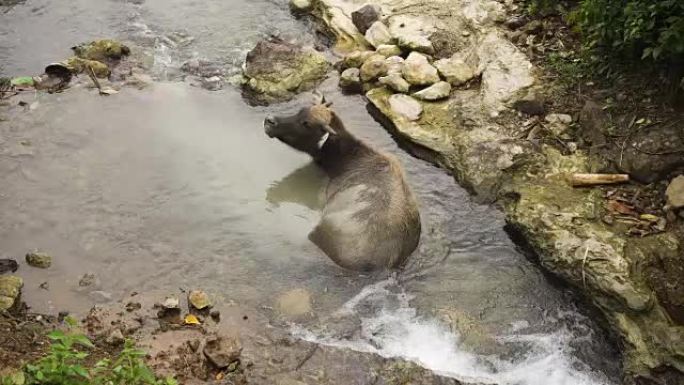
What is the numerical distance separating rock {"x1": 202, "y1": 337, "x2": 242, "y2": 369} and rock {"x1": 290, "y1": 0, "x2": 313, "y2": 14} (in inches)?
285

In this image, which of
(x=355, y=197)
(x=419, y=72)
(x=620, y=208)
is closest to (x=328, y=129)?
(x=355, y=197)

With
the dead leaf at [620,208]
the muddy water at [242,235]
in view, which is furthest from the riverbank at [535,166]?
the muddy water at [242,235]

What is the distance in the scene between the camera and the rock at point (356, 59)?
9942mm

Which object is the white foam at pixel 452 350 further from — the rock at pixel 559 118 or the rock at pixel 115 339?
the rock at pixel 559 118

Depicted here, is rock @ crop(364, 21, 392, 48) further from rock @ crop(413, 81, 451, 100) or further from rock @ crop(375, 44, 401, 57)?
Result: rock @ crop(413, 81, 451, 100)

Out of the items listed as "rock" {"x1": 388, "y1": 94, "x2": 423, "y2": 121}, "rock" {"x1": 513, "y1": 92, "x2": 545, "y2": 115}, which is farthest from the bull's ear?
"rock" {"x1": 513, "y1": 92, "x2": 545, "y2": 115}

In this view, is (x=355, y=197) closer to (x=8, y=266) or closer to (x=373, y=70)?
(x=373, y=70)

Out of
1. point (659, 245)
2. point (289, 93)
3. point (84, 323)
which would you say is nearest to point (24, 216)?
point (84, 323)

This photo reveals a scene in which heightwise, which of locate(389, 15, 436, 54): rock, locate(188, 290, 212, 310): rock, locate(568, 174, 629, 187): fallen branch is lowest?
locate(188, 290, 212, 310): rock

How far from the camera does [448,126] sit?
863 centimetres

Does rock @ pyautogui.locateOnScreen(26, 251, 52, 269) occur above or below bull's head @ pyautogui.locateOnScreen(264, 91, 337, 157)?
below

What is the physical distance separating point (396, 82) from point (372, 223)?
307cm

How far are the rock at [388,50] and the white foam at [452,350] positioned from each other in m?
4.77

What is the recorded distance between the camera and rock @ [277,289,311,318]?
635 cm
